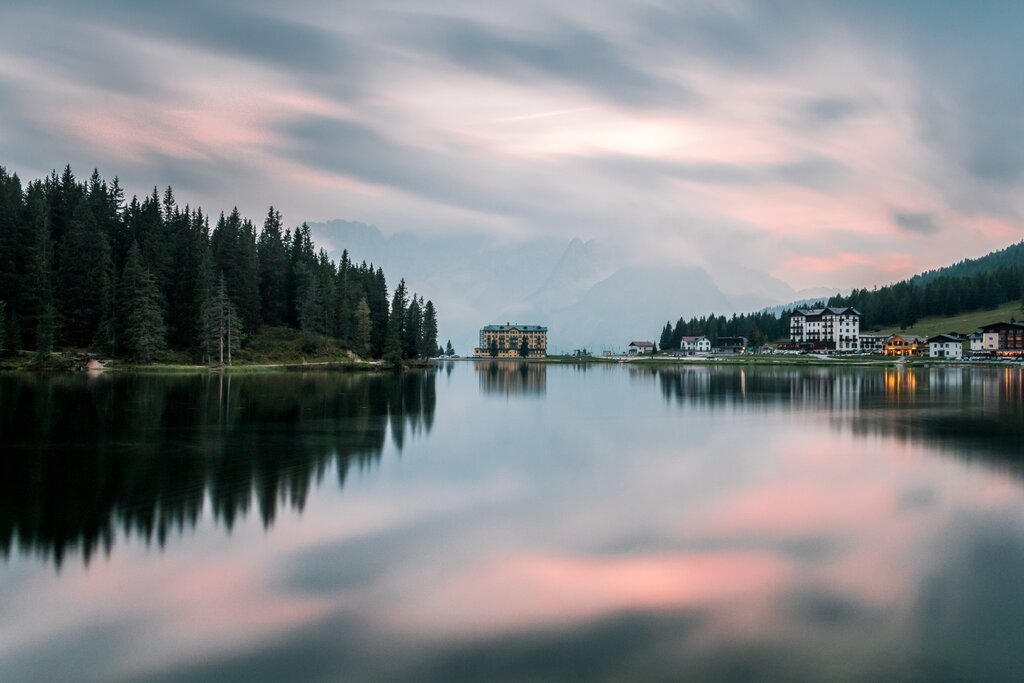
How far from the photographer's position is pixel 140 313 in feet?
291

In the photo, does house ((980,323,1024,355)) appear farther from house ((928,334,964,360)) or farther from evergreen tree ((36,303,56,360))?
evergreen tree ((36,303,56,360))

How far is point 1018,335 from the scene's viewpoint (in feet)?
595

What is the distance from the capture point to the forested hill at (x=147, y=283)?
87500mm

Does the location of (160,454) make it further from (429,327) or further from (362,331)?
(429,327)

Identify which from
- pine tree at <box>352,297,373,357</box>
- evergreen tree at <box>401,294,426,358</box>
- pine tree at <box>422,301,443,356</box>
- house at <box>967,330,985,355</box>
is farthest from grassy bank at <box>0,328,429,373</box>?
house at <box>967,330,985,355</box>

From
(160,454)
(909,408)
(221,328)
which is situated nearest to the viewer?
(160,454)

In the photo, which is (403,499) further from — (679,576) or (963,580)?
(963,580)

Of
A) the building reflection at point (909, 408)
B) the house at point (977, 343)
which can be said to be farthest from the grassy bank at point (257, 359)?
the house at point (977, 343)

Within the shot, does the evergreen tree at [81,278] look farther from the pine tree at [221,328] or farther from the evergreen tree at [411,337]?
the evergreen tree at [411,337]

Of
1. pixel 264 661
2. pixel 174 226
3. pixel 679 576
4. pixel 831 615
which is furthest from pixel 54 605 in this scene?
pixel 174 226

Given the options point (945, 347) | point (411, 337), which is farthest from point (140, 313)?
point (945, 347)

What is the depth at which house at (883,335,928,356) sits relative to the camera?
623 ft

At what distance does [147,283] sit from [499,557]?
90398 millimetres

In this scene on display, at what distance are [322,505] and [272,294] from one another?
105 metres
